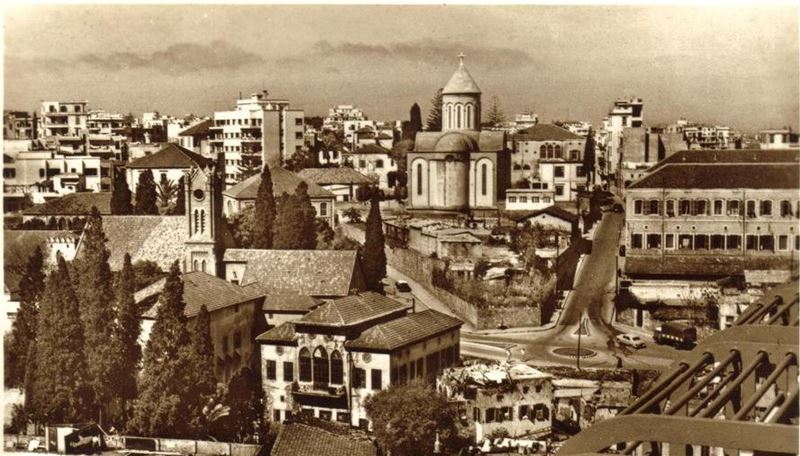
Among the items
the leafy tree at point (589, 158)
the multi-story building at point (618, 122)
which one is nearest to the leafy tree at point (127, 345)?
the leafy tree at point (589, 158)

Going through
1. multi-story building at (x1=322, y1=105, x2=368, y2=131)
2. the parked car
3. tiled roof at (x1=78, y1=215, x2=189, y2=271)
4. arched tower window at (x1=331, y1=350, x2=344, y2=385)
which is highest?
multi-story building at (x1=322, y1=105, x2=368, y2=131)

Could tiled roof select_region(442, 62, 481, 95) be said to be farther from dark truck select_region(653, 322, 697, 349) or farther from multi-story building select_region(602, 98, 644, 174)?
dark truck select_region(653, 322, 697, 349)

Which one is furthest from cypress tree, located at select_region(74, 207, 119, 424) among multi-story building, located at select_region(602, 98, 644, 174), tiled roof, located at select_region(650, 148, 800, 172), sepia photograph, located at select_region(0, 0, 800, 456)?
tiled roof, located at select_region(650, 148, 800, 172)

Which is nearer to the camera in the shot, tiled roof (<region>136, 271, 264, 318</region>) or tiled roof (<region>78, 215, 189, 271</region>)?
tiled roof (<region>136, 271, 264, 318</region>)

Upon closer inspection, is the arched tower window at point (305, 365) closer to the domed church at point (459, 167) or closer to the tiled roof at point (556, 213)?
the domed church at point (459, 167)

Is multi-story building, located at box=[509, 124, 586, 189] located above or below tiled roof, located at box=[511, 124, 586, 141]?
below

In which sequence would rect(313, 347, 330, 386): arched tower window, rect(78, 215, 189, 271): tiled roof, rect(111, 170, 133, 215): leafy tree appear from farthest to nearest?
rect(111, 170, 133, 215): leafy tree
rect(78, 215, 189, 271): tiled roof
rect(313, 347, 330, 386): arched tower window

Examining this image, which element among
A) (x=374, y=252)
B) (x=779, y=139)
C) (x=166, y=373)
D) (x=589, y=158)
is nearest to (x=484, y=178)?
(x=589, y=158)

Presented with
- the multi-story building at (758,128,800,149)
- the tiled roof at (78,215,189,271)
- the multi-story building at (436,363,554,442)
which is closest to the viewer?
the multi-story building at (758,128,800,149)
